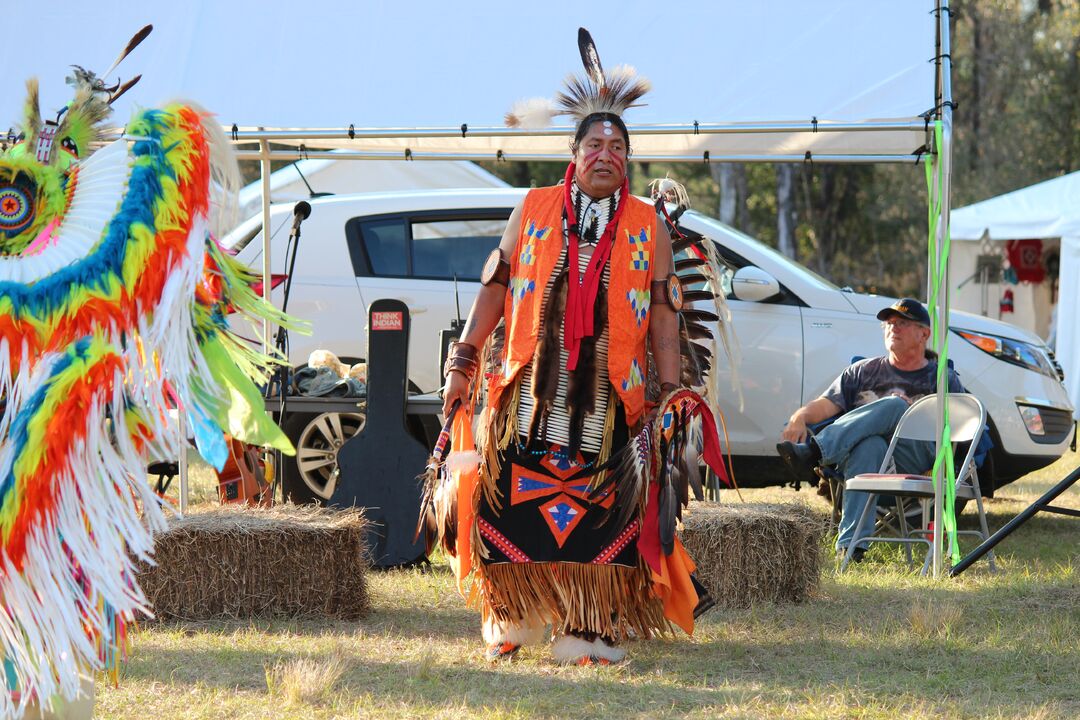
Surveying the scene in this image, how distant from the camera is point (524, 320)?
395cm

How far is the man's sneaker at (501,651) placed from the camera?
4066 millimetres

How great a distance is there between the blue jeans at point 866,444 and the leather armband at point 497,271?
2.43m

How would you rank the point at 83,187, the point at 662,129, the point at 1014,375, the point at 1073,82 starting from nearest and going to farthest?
1. the point at 83,187
2. the point at 662,129
3. the point at 1014,375
4. the point at 1073,82

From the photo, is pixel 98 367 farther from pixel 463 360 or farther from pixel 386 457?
pixel 386 457

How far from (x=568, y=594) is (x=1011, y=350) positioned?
383cm

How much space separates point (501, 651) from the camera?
13.4 ft

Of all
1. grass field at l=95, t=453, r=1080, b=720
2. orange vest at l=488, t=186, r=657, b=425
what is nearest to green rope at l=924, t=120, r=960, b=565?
grass field at l=95, t=453, r=1080, b=720

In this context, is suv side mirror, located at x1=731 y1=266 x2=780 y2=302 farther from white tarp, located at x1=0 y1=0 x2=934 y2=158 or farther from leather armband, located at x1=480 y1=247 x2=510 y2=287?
leather armband, located at x1=480 y1=247 x2=510 y2=287

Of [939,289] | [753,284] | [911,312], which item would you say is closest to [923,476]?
[911,312]

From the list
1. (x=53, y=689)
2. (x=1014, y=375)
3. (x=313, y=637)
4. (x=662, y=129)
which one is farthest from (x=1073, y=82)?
(x=53, y=689)

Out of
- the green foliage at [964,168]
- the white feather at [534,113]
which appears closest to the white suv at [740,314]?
the white feather at [534,113]

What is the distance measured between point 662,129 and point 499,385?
1.45m

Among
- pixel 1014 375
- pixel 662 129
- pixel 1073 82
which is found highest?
pixel 1073 82

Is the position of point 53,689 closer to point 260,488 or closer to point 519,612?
point 519,612
